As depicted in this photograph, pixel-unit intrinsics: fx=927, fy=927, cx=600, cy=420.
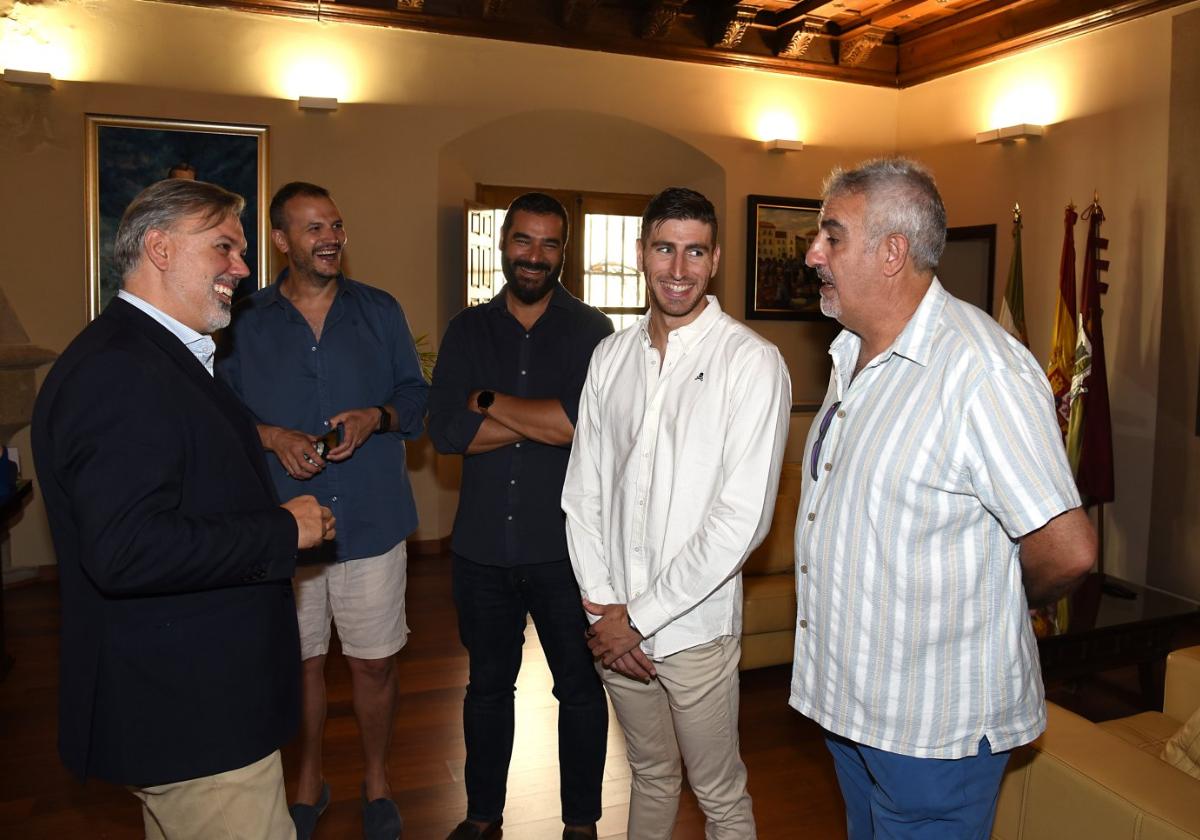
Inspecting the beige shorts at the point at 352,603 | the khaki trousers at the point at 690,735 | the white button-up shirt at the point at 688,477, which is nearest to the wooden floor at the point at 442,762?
the beige shorts at the point at 352,603

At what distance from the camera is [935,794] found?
1.64 m

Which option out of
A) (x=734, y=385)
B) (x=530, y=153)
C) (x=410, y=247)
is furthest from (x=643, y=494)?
(x=530, y=153)

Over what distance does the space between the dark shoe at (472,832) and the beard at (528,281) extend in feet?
5.28

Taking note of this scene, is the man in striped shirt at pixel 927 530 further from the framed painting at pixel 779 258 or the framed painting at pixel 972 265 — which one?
the framed painting at pixel 779 258

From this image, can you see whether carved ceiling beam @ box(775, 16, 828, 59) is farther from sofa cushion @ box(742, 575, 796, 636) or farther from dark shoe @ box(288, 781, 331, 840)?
dark shoe @ box(288, 781, 331, 840)

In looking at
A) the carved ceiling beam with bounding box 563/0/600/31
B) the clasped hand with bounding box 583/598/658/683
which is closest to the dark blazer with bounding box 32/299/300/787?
the clasped hand with bounding box 583/598/658/683

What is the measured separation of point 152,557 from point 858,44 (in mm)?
7402

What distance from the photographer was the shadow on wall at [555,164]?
6.77 meters

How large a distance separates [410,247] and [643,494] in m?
4.79

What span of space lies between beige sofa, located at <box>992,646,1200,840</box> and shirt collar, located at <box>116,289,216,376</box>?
1.98 metres

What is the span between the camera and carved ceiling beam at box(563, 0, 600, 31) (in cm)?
654

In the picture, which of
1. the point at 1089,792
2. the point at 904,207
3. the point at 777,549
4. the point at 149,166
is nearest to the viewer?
the point at 904,207

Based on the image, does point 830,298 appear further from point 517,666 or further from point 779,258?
point 779,258

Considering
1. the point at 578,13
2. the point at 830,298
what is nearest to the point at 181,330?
the point at 830,298
